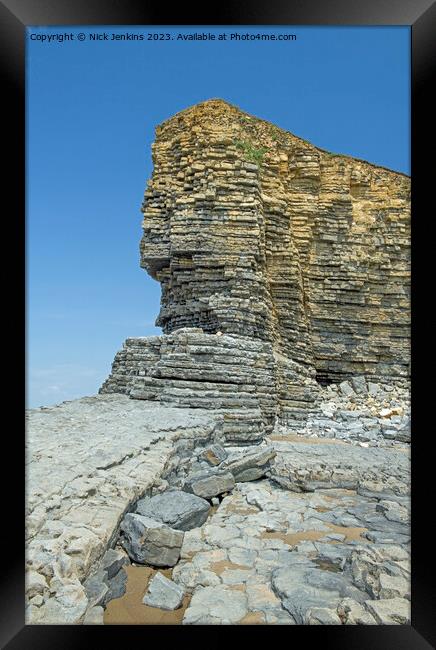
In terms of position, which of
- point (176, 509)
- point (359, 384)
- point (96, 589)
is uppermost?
point (96, 589)

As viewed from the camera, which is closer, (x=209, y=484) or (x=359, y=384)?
(x=209, y=484)

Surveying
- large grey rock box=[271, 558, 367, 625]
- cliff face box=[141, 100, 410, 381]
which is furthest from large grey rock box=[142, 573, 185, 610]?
cliff face box=[141, 100, 410, 381]

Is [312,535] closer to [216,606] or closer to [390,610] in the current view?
[216,606]

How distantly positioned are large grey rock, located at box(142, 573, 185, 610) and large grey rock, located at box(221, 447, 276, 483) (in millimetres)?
3581

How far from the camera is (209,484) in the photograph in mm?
6129

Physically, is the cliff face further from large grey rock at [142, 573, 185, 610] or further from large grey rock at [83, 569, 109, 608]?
large grey rock at [83, 569, 109, 608]

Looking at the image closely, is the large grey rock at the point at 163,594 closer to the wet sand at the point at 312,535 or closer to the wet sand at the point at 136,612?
the wet sand at the point at 136,612

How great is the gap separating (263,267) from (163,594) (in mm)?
13573

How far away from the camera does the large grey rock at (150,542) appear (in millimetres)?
3881
